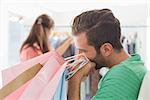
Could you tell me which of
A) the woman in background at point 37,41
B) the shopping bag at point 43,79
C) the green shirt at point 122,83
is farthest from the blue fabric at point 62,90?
the woman in background at point 37,41

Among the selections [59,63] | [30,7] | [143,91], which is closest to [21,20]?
[30,7]

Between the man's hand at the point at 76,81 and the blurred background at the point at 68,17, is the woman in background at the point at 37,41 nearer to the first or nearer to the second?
the blurred background at the point at 68,17

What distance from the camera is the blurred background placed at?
10.2 ft

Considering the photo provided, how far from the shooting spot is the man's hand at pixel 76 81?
1058mm

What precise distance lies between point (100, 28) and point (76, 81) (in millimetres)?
207

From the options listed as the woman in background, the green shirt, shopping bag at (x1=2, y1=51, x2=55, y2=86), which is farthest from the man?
the woman in background

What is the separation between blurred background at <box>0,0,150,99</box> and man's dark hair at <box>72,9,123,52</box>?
77.5 inches

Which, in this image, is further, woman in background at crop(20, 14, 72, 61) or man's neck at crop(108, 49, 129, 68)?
woman in background at crop(20, 14, 72, 61)

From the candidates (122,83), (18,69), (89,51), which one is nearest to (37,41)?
(18,69)

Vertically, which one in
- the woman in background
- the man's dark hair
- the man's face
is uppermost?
the man's dark hair

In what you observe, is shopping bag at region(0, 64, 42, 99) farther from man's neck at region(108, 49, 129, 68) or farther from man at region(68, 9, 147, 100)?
man's neck at region(108, 49, 129, 68)

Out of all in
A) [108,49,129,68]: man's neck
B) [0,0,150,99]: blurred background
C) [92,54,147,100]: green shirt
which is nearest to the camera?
[92,54,147,100]: green shirt

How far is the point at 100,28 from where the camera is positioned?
0.99 metres

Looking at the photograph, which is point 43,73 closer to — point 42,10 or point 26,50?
point 26,50
